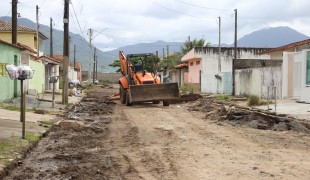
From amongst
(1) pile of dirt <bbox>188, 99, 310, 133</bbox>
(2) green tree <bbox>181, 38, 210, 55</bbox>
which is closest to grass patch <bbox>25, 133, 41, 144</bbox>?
(1) pile of dirt <bbox>188, 99, 310, 133</bbox>

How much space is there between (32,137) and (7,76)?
46.8 ft

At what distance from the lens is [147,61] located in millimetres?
24453

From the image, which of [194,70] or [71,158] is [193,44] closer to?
[194,70]

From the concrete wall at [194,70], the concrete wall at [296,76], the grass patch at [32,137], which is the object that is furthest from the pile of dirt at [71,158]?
the concrete wall at [194,70]

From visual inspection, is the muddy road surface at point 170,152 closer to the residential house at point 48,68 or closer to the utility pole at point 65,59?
the utility pole at point 65,59

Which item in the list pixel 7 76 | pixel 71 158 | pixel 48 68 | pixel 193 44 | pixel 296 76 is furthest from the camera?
pixel 193 44

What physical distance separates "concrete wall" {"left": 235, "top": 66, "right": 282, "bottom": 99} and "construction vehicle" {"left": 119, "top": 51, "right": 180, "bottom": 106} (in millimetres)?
6880

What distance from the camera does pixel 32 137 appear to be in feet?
36.9

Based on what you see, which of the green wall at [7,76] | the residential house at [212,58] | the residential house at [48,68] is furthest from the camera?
the residential house at [212,58]

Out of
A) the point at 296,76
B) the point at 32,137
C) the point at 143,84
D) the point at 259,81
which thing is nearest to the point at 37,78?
the point at 143,84

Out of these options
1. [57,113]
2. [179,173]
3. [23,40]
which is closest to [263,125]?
[179,173]

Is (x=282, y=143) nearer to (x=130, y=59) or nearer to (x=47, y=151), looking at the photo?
(x=47, y=151)

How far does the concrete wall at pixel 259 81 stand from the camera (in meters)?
26.9

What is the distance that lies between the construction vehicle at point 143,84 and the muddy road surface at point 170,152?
7646 mm
